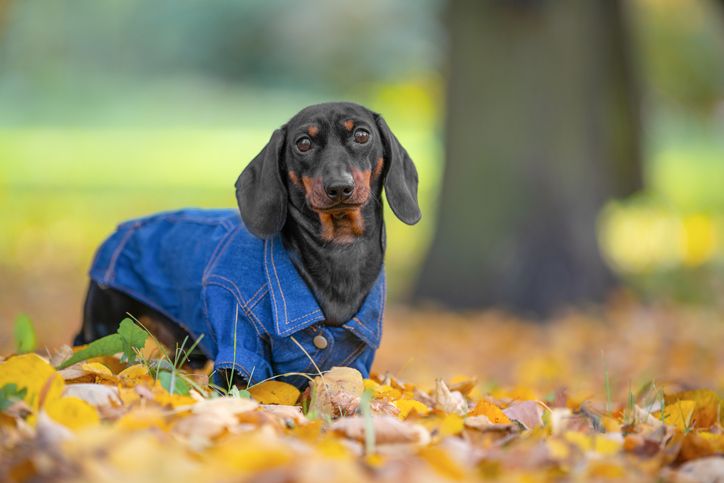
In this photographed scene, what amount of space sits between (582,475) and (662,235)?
6973mm

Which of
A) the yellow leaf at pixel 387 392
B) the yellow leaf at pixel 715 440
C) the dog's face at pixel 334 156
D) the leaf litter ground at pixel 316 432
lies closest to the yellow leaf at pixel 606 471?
the leaf litter ground at pixel 316 432

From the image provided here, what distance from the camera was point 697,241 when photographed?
26.7 ft

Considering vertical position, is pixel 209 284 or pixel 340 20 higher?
pixel 340 20

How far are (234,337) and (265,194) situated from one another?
0.60 m

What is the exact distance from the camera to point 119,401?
198 centimetres

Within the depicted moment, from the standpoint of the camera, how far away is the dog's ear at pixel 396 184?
9.37ft

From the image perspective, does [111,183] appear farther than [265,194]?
Result: Yes

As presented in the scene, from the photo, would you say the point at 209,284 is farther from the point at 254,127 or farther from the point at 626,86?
the point at 254,127

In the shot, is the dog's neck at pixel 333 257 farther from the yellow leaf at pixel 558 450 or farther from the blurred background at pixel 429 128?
the blurred background at pixel 429 128

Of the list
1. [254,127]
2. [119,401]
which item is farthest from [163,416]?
[254,127]

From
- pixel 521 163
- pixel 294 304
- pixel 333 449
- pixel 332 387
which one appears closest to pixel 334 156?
pixel 294 304

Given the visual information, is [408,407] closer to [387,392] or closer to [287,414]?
[387,392]

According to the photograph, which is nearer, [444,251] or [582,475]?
[582,475]

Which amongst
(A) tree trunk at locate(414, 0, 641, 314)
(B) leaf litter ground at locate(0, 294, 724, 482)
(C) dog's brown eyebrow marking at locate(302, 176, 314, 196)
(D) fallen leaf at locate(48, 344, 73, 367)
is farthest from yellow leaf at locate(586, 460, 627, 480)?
(A) tree trunk at locate(414, 0, 641, 314)
